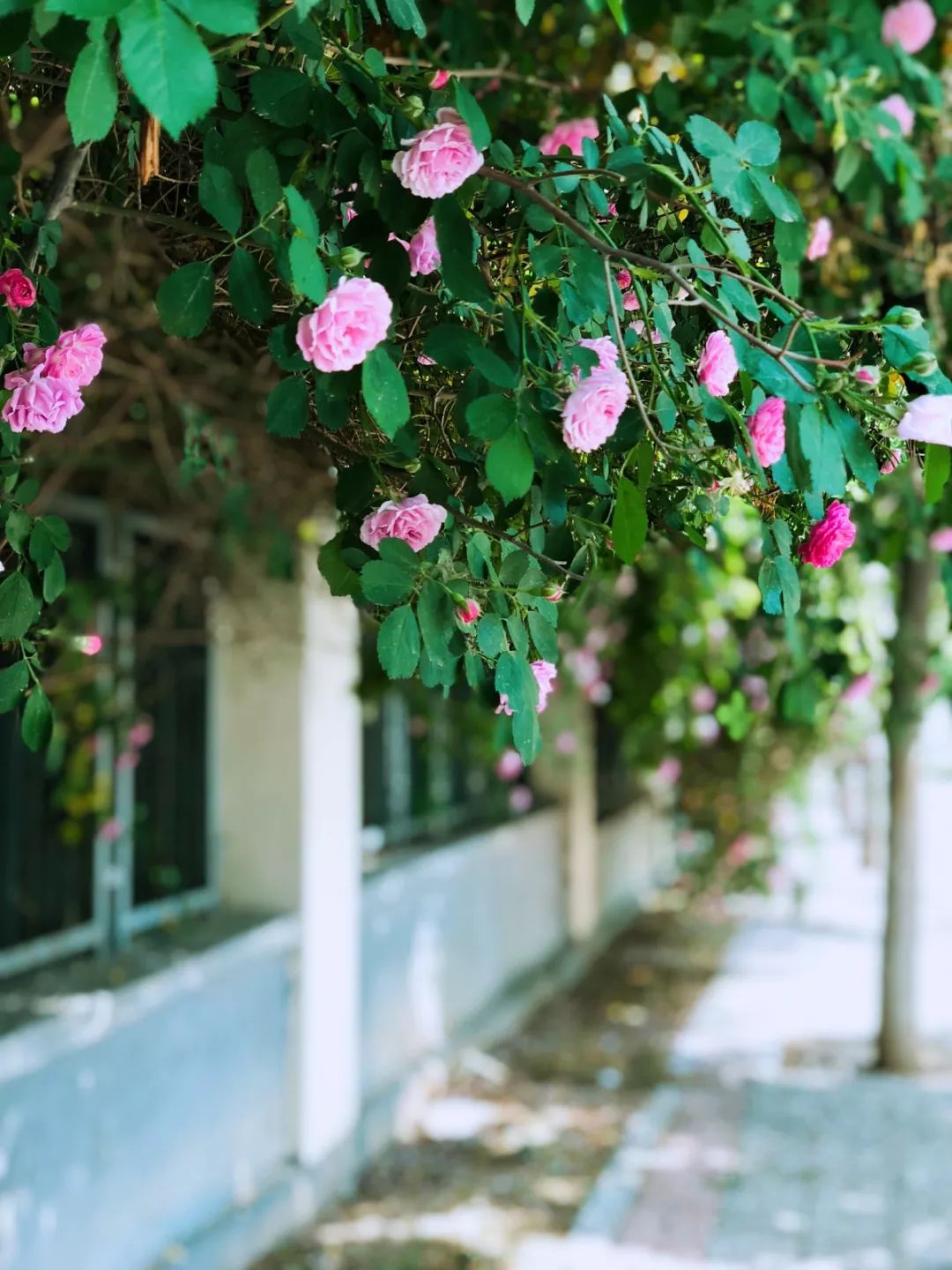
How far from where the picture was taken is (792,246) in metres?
1.65

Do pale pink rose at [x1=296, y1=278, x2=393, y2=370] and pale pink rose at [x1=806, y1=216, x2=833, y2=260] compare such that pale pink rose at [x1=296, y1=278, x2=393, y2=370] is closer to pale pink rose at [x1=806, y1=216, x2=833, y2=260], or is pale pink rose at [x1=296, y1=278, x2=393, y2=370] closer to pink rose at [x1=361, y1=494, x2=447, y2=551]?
pink rose at [x1=361, y1=494, x2=447, y2=551]

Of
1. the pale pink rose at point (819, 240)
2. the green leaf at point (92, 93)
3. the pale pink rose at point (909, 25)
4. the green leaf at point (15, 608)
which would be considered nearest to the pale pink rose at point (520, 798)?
the pale pink rose at point (909, 25)

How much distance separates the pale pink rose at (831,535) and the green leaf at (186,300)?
65cm

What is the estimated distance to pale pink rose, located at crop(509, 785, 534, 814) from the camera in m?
7.79

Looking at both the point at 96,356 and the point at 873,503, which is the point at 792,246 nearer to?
the point at 96,356

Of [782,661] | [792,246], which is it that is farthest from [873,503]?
[792,246]

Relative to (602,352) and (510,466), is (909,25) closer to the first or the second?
(602,352)

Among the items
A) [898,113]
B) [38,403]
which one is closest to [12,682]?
[38,403]

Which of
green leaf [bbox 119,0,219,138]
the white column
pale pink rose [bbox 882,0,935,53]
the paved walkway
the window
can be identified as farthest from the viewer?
the white column

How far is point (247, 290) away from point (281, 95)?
19 centimetres

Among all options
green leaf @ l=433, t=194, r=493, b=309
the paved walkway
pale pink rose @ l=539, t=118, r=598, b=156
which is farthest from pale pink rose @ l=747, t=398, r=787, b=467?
the paved walkway

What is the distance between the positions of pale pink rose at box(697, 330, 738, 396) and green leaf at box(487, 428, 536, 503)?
0.22 meters

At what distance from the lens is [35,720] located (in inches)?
60.2

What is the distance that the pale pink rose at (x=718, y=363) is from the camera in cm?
128
